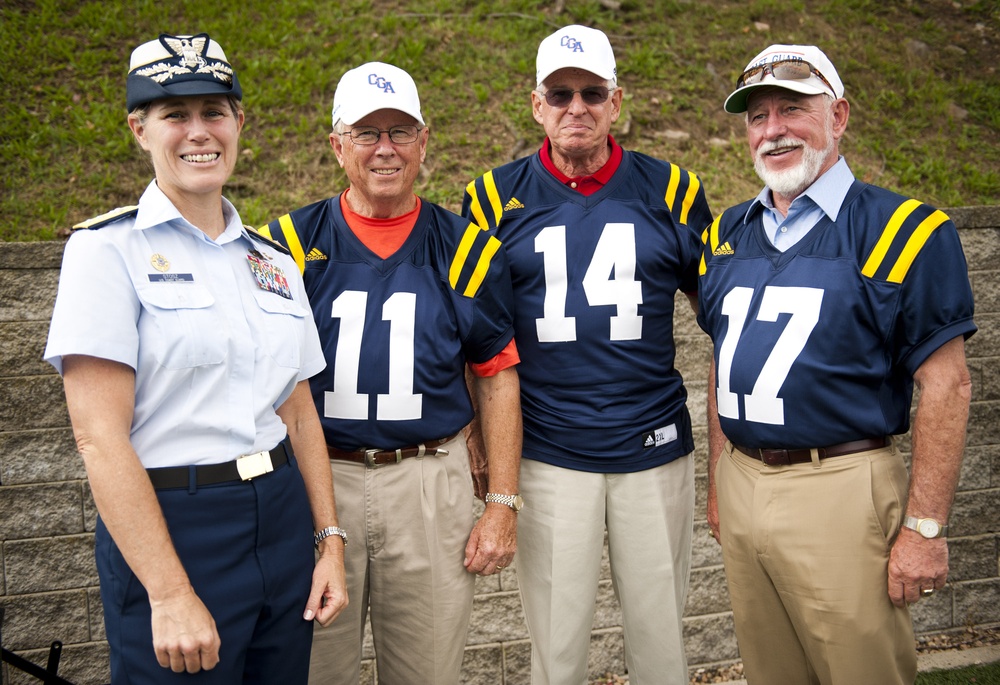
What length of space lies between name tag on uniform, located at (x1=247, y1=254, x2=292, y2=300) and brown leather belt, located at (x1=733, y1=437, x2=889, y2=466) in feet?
4.75

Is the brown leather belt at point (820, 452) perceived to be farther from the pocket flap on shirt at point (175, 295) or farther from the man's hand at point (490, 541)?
the pocket flap on shirt at point (175, 295)

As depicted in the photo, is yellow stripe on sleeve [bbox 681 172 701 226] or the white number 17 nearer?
the white number 17

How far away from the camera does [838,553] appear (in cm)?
234

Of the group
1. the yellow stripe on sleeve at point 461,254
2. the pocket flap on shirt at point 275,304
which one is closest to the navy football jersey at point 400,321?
the yellow stripe on sleeve at point 461,254

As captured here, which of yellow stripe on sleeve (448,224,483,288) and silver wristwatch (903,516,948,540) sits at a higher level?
yellow stripe on sleeve (448,224,483,288)

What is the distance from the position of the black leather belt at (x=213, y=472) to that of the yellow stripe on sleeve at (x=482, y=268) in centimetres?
87

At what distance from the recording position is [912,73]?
5.18 meters

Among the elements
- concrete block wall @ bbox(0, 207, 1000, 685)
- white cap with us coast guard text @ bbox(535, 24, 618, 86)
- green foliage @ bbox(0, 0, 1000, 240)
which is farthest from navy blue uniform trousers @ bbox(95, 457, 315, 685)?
green foliage @ bbox(0, 0, 1000, 240)

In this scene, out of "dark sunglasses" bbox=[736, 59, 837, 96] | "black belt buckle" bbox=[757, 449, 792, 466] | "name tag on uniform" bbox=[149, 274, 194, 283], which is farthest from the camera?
"dark sunglasses" bbox=[736, 59, 837, 96]

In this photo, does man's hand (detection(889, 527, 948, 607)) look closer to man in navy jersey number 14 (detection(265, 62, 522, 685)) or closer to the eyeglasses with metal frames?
man in navy jersey number 14 (detection(265, 62, 522, 685))

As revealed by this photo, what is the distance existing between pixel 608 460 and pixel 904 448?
6.05 ft

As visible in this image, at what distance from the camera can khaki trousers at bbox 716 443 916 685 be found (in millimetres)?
2328

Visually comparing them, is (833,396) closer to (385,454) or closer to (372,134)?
(385,454)

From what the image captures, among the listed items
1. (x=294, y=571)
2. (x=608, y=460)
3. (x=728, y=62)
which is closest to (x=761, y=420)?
(x=608, y=460)
